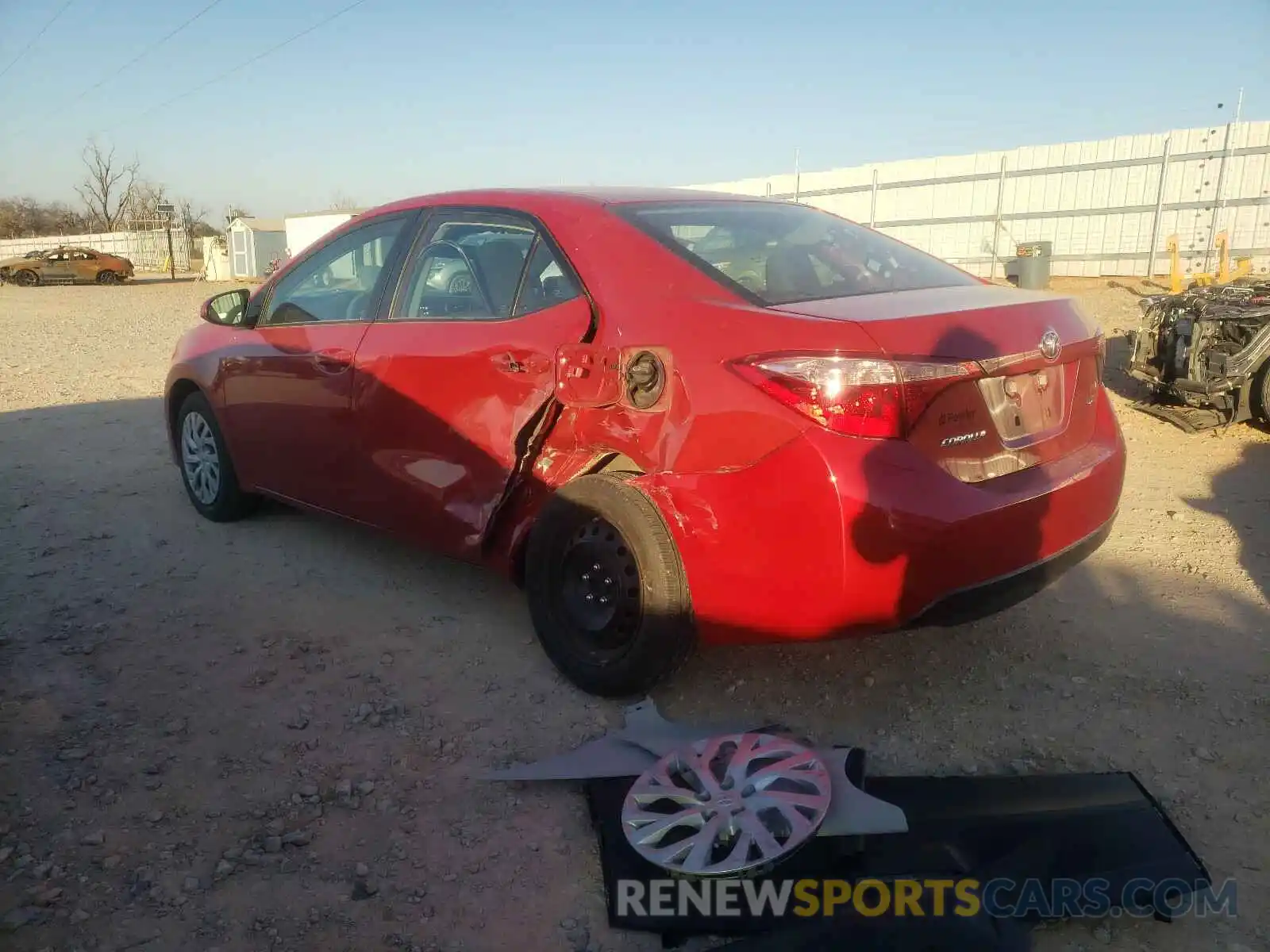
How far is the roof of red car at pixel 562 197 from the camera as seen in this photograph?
11.6 ft

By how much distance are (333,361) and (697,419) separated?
1935mm

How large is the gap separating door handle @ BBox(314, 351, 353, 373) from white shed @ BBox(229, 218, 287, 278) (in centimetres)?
3795

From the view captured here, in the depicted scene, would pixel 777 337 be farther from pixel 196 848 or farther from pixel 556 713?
pixel 196 848

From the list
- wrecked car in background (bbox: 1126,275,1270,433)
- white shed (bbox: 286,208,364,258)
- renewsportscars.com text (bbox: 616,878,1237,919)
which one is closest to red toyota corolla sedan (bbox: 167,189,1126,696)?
renewsportscars.com text (bbox: 616,878,1237,919)

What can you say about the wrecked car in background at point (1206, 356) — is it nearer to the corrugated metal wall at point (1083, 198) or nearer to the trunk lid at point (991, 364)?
the trunk lid at point (991, 364)

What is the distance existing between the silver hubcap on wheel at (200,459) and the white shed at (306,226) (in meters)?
31.3

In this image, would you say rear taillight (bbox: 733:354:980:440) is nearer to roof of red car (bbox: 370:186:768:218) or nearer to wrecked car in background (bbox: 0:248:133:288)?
roof of red car (bbox: 370:186:768:218)

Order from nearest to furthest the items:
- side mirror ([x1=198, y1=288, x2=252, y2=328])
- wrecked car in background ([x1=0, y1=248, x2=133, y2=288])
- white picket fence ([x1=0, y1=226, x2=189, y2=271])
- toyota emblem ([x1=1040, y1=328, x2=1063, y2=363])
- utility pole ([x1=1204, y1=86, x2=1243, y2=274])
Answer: toyota emblem ([x1=1040, y1=328, x2=1063, y2=363]) < side mirror ([x1=198, y1=288, x2=252, y2=328]) < utility pole ([x1=1204, y1=86, x2=1243, y2=274]) < wrecked car in background ([x1=0, y1=248, x2=133, y2=288]) < white picket fence ([x1=0, y1=226, x2=189, y2=271])

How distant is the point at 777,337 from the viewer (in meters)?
2.68

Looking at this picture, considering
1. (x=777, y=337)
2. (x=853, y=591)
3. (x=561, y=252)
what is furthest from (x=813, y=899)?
(x=561, y=252)

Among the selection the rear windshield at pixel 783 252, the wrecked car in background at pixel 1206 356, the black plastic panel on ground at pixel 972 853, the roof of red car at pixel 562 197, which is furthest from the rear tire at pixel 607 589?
the wrecked car in background at pixel 1206 356

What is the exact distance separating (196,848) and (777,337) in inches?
79.8

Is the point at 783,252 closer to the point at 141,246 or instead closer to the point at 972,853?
the point at 972,853

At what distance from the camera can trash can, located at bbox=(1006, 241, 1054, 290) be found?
1661cm
